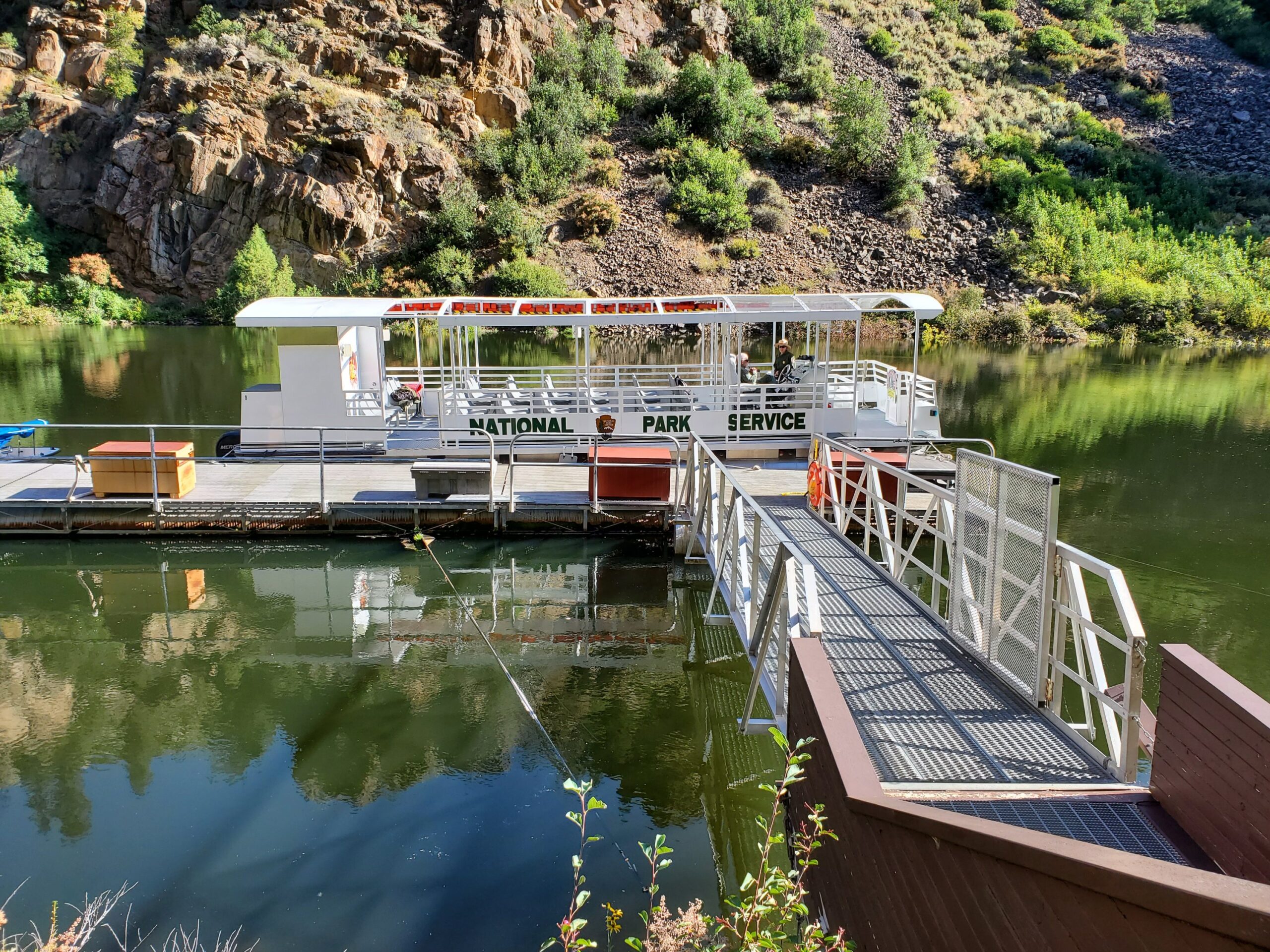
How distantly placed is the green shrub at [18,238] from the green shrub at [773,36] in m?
40.1

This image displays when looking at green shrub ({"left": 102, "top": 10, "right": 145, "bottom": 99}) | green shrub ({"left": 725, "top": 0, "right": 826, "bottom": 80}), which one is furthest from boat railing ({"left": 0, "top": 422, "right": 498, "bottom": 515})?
green shrub ({"left": 725, "top": 0, "right": 826, "bottom": 80})

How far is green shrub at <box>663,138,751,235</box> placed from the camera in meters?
47.8

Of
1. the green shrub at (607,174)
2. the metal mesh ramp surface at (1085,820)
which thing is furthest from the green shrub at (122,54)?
the metal mesh ramp surface at (1085,820)

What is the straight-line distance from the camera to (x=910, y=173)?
162 feet

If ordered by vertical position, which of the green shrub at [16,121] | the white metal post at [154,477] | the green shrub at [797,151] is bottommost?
the white metal post at [154,477]

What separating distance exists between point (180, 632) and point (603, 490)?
5.97 m

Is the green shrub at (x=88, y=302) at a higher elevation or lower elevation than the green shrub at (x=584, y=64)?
lower

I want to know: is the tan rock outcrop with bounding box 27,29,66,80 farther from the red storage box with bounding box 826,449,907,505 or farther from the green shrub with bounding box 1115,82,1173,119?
the green shrub with bounding box 1115,82,1173,119

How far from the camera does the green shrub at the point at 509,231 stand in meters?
45.5

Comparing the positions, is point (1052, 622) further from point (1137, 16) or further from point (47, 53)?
point (1137, 16)

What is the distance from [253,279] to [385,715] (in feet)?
130

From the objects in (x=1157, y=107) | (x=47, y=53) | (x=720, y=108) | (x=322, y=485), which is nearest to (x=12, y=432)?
(x=322, y=485)

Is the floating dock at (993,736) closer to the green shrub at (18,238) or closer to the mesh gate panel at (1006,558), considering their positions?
the mesh gate panel at (1006,558)

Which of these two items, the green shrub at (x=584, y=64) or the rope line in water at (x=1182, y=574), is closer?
the rope line in water at (x=1182, y=574)
